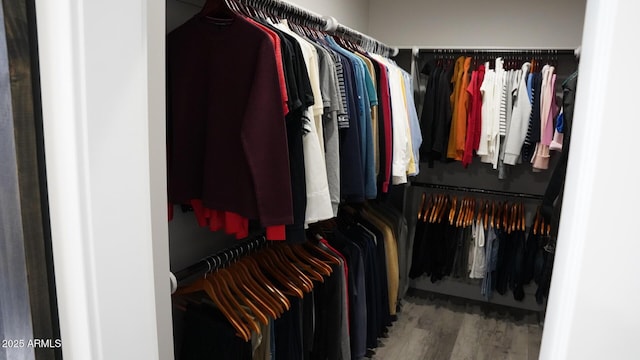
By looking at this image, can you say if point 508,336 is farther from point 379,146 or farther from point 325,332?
point 379,146

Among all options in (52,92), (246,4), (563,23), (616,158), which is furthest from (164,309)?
(563,23)

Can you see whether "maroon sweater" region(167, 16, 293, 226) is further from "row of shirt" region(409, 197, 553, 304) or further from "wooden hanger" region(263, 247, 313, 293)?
"row of shirt" region(409, 197, 553, 304)

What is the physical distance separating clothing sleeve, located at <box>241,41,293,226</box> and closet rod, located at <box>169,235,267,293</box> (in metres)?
0.41

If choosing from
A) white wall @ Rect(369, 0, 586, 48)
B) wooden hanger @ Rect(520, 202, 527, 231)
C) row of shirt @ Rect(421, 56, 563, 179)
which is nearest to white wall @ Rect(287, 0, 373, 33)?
white wall @ Rect(369, 0, 586, 48)

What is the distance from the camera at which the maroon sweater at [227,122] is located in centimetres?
122

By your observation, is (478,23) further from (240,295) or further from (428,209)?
(240,295)

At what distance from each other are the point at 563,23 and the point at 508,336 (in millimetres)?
2344

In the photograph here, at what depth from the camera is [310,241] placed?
6.64 feet

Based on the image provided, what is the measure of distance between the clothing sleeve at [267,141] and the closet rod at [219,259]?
1.35 ft

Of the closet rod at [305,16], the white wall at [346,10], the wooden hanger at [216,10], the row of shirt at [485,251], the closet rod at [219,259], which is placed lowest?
the row of shirt at [485,251]

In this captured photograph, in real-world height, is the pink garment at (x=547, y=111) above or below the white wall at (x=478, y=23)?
below

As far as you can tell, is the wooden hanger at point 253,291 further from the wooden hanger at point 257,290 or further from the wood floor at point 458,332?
the wood floor at point 458,332

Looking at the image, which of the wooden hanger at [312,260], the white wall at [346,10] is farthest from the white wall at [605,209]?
the white wall at [346,10]

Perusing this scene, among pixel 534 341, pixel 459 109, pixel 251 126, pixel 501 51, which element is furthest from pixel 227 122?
pixel 534 341
